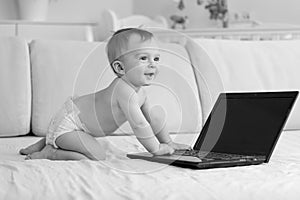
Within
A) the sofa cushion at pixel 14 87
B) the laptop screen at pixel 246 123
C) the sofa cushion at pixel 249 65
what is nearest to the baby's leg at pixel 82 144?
the laptop screen at pixel 246 123

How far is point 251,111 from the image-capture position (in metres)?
1.54

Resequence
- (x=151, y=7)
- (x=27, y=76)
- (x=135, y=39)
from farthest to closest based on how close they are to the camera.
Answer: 1. (x=151, y=7)
2. (x=27, y=76)
3. (x=135, y=39)

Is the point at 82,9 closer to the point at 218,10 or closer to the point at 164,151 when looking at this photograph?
the point at 218,10

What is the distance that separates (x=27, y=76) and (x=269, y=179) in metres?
1.18

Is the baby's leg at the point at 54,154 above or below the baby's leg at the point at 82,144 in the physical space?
below

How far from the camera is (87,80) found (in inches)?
52.4

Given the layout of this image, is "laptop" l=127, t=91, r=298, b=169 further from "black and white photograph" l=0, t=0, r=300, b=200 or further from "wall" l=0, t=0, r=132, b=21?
"wall" l=0, t=0, r=132, b=21

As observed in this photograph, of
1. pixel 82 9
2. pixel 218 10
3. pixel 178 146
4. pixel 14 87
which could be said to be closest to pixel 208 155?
pixel 178 146

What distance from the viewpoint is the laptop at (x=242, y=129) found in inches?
52.5

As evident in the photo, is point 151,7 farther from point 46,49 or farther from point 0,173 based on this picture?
point 0,173

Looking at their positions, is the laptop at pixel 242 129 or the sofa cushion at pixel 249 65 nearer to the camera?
the laptop at pixel 242 129

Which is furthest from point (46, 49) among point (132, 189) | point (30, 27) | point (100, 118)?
point (30, 27)

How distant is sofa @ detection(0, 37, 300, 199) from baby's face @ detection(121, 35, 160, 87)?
4 centimetres

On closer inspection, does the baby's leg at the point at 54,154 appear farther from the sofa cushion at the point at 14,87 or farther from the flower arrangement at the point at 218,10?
the flower arrangement at the point at 218,10
